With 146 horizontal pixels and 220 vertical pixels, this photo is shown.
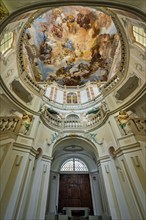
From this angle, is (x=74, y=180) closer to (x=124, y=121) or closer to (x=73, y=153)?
(x=73, y=153)

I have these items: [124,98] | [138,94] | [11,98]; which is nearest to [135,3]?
[138,94]

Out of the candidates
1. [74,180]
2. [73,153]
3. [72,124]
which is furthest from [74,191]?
[72,124]

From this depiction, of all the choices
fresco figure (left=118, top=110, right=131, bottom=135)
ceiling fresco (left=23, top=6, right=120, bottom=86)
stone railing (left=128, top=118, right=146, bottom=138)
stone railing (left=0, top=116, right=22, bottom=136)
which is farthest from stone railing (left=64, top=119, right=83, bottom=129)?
ceiling fresco (left=23, top=6, right=120, bottom=86)

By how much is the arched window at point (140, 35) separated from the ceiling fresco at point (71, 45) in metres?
6.91

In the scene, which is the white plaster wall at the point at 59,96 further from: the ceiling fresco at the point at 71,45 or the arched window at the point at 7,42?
the arched window at the point at 7,42

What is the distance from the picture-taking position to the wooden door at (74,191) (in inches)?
370

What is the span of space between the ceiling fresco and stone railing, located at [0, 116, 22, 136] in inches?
382

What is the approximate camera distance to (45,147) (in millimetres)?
7457

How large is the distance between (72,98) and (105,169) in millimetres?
10107

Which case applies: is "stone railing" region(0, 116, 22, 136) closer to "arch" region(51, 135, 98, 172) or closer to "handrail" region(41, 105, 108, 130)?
"handrail" region(41, 105, 108, 130)

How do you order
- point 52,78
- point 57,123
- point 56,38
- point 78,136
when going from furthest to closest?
Answer: point 52,78
point 56,38
point 57,123
point 78,136

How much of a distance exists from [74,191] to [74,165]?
6.76 feet

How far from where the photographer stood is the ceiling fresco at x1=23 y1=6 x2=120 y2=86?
44.2 ft

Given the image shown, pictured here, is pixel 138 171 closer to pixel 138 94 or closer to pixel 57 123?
pixel 138 94
